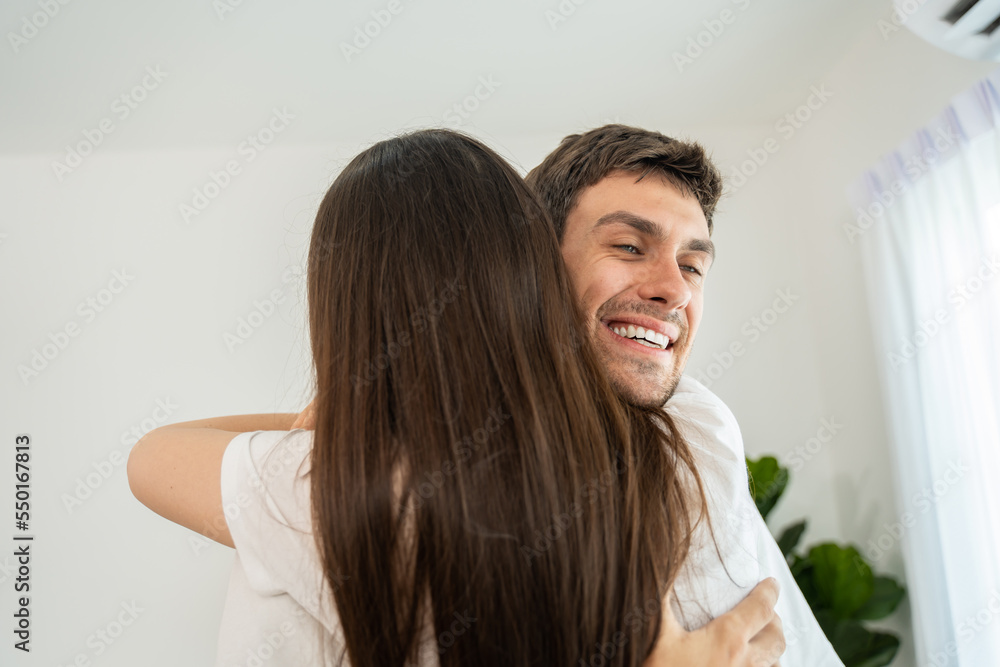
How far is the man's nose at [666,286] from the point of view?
112cm

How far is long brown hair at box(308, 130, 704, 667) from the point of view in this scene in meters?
0.69

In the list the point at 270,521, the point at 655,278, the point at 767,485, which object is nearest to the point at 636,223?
the point at 655,278

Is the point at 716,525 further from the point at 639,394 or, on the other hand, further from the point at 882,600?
the point at 882,600

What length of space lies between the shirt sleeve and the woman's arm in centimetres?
3

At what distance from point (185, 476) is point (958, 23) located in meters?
1.74

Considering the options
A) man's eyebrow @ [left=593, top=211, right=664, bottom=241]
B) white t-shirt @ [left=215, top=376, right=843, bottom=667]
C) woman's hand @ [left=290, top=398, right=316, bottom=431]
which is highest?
man's eyebrow @ [left=593, top=211, right=664, bottom=241]

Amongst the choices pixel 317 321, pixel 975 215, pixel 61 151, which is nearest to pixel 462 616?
pixel 317 321

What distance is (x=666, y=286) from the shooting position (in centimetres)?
113

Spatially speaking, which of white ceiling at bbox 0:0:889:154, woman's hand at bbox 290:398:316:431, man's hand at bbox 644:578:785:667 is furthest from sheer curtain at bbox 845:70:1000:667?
woman's hand at bbox 290:398:316:431

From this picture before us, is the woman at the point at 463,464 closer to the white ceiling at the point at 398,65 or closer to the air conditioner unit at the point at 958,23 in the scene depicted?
the air conditioner unit at the point at 958,23

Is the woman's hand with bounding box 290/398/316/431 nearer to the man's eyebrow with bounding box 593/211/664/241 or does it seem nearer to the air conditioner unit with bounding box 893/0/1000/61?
the man's eyebrow with bounding box 593/211/664/241

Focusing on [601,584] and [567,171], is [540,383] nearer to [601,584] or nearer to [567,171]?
[601,584]

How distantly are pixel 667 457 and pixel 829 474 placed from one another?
7.30ft

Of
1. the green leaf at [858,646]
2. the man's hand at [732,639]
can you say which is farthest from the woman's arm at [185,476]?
the green leaf at [858,646]
